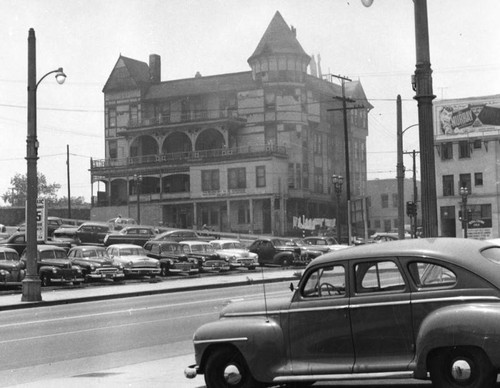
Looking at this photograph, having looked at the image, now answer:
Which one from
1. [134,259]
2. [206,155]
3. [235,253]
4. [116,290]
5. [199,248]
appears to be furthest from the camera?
[206,155]

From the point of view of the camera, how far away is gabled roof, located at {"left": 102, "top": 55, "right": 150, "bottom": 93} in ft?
302

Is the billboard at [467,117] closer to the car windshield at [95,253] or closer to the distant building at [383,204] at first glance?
the distant building at [383,204]

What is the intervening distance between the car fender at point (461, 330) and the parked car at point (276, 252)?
123ft

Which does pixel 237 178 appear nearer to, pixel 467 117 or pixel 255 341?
pixel 467 117

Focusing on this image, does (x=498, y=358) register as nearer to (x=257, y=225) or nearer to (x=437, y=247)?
(x=437, y=247)

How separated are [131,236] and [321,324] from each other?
45033 millimetres

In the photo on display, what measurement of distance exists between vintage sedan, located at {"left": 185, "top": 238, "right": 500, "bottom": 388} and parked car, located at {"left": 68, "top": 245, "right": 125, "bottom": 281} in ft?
82.3

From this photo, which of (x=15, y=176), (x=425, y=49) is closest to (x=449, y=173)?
(x=425, y=49)

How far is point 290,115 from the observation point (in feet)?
278

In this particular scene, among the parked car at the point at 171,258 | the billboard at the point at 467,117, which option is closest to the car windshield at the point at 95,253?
the parked car at the point at 171,258

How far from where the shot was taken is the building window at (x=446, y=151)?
8331 centimetres

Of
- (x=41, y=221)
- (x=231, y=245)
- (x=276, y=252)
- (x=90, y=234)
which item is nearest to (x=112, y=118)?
(x=90, y=234)

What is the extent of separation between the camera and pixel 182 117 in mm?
89125

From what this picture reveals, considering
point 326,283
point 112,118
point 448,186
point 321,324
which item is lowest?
point 321,324
